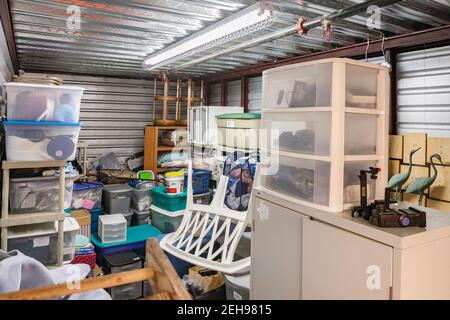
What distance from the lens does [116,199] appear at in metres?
4.62

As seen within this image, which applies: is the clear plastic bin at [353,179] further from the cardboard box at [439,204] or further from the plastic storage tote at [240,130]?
the plastic storage tote at [240,130]

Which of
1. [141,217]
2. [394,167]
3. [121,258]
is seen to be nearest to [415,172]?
[394,167]

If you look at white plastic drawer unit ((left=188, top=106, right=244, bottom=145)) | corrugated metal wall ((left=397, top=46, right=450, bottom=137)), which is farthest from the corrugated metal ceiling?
white plastic drawer unit ((left=188, top=106, right=244, bottom=145))

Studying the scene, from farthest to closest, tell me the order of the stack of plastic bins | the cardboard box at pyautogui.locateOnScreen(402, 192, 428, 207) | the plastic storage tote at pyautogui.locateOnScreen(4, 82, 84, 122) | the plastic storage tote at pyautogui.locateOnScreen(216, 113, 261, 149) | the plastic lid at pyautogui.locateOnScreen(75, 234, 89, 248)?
1. the plastic storage tote at pyautogui.locateOnScreen(216, 113, 261, 149)
2. the stack of plastic bins
3. the plastic lid at pyautogui.locateOnScreen(75, 234, 89, 248)
4. the cardboard box at pyautogui.locateOnScreen(402, 192, 428, 207)
5. the plastic storage tote at pyautogui.locateOnScreen(4, 82, 84, 122)

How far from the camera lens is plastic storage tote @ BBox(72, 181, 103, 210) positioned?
434cm

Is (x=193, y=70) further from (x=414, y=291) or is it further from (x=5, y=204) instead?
(x=414, y=291)

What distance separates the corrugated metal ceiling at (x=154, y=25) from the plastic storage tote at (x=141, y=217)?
2.17m

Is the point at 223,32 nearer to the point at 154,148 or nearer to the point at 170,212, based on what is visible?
the point at 170,212

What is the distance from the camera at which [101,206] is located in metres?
4.62

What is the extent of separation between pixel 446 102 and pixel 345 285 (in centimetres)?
244

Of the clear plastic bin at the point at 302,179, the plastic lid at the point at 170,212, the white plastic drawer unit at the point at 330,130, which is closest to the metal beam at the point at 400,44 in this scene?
the white plastic drawer unit at the point at 330,130

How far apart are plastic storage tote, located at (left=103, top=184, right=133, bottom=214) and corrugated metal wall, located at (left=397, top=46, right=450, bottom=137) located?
11.7 ft

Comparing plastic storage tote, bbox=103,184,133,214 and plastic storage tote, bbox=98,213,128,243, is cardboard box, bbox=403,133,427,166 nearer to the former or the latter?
plastic storage tote, bbox=98,213,128,243
